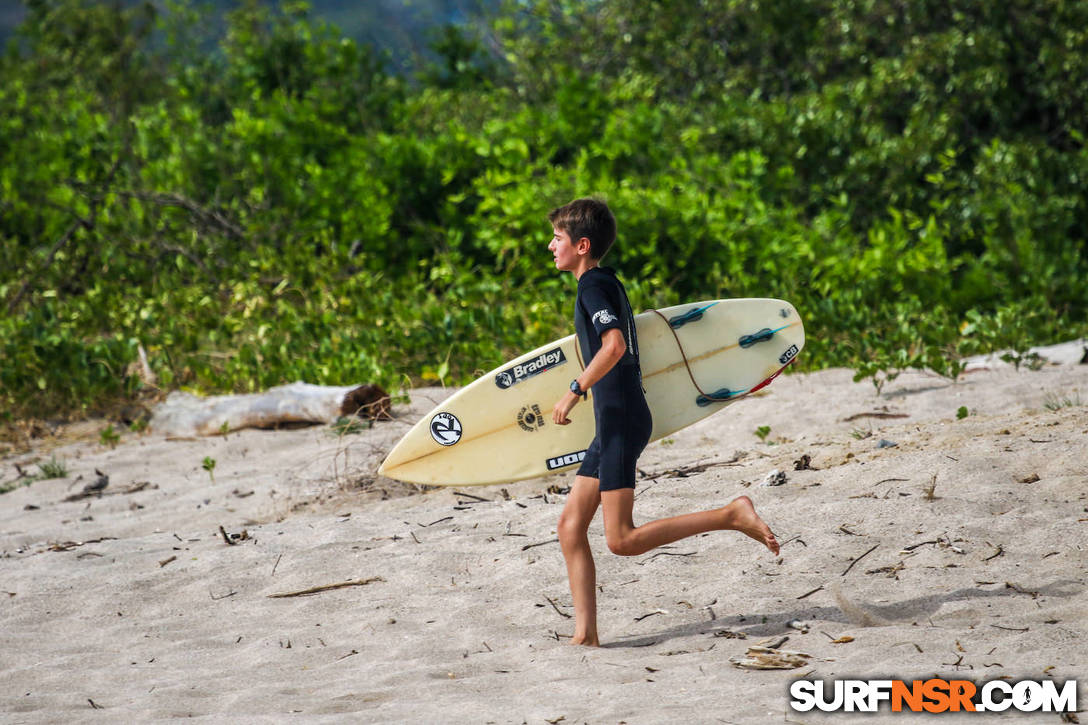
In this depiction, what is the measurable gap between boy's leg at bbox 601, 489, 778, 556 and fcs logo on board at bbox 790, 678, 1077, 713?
25.3 inches

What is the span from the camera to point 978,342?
718 cm

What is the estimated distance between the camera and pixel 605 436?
332 cm

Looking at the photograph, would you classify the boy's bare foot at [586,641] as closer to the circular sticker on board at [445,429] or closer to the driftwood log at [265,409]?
the circular sticker on board at [445,429]

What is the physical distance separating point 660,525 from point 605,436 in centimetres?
33

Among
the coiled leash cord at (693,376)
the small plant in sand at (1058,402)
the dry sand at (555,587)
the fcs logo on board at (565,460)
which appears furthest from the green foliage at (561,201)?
the fcs logo on board at (565,460)

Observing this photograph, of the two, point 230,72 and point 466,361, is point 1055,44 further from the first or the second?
point 230,72

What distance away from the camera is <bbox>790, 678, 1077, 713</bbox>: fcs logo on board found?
2570mm

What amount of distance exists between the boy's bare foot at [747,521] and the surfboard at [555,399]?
2.66 ft

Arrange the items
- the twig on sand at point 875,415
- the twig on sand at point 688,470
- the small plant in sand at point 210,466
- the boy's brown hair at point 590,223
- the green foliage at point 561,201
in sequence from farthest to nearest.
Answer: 1. the green foliage at point 561,201
2. the small plant in sand at point 210,466
3. the twig on sand at point 875,415
4. the twig on sand at point 688,470
5. the boy's brown hair at point 590,223

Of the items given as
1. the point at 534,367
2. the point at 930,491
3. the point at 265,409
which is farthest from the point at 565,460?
the point at 265,409

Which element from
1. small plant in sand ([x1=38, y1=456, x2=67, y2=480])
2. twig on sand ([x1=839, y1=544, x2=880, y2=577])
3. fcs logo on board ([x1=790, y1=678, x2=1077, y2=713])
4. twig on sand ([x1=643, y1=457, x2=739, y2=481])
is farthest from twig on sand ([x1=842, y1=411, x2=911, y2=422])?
small plant in sand ([x1=38, y1=456, x2=67, y2=480])

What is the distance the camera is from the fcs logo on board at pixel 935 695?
2.57 m

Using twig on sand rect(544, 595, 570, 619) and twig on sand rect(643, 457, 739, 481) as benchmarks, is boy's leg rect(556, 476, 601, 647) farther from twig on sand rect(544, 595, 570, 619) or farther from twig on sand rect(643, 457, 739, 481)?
twig on sand rect(643, 457, 739, 481)

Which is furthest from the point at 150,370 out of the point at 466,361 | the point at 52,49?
the point at 52,49
